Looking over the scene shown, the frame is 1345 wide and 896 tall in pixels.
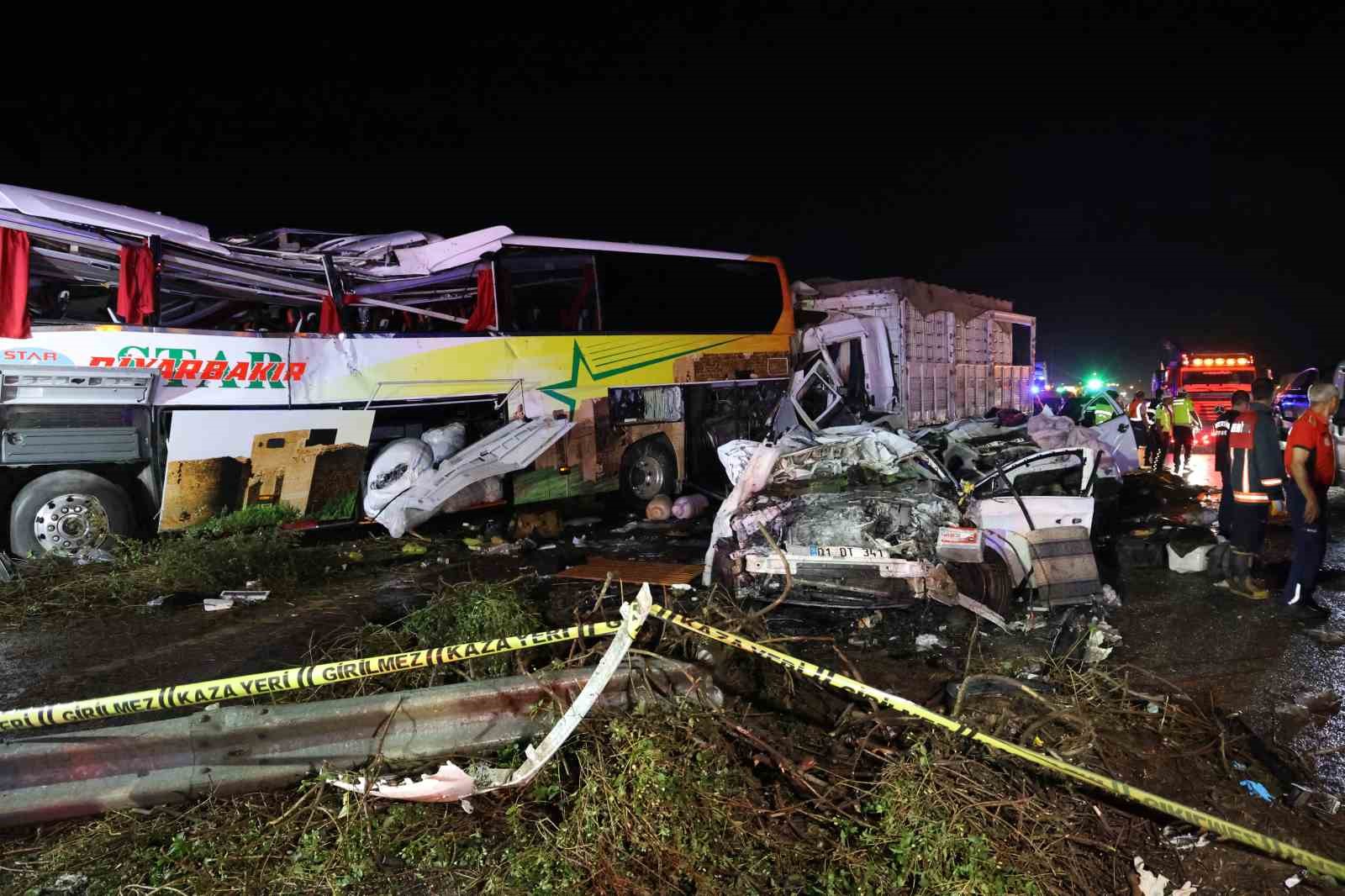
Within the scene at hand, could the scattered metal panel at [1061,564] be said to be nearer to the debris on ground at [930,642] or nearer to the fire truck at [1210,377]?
the debris on ground at [930,642]

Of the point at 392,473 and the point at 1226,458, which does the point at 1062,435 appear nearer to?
the point at 1226,458

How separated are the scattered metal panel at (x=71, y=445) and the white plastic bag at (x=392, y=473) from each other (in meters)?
2.14

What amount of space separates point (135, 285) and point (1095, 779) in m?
8.12

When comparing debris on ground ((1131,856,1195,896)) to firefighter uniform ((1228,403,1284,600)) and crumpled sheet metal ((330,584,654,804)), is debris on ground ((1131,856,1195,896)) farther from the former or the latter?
firefighter uniform ((1228,403,1284,600))

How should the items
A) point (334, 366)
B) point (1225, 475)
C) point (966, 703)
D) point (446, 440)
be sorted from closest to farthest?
point (966, 703) < point (1225, 475) < point (334, 366) < point (446, 440)

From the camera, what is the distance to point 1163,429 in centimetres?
1398

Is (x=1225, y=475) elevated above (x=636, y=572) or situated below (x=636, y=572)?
above

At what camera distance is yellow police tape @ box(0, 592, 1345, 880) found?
8.61 feet

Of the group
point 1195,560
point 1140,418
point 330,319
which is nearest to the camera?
point 1195,560

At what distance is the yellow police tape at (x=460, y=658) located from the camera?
262 centimetres

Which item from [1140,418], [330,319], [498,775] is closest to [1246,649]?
[498,775]

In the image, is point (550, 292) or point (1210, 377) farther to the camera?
point (1210, 377)

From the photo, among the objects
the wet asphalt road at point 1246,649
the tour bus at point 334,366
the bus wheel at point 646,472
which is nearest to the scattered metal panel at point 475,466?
the tour bus at point 334,366

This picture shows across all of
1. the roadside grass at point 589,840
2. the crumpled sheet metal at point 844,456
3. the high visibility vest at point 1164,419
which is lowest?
the roadside grass at point 589,840
